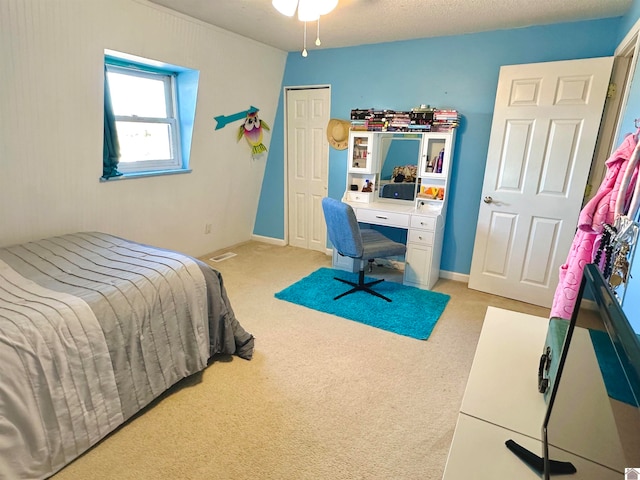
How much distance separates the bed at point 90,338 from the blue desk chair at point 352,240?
1189 mm

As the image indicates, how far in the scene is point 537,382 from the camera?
4.17 ft

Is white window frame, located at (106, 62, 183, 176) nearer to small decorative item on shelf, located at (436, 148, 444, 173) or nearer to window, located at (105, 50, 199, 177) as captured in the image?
window, located at (105, 50, 199, 177)

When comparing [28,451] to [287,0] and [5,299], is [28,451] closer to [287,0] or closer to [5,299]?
[5,299]

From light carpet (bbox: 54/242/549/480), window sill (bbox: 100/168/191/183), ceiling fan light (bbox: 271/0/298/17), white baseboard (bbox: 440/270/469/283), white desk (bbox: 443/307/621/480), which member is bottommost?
light carpet (bbox: 54/242/549/480)

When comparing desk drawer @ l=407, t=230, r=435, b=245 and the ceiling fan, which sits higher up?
the ceiling fan

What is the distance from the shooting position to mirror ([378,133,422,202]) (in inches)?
147

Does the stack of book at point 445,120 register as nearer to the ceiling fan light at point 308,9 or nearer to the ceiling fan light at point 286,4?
the ceiling fan light at point 308,9

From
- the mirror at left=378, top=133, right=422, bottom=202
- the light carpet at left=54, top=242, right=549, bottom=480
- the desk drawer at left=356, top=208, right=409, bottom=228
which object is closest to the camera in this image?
the light carpet at left=54, top=242, right=549, bottom=480

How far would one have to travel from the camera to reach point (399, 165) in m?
3.82

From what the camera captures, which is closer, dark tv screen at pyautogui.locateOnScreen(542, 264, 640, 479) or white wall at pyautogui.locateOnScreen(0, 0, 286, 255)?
dark tv screen at pyautogui.locateOnScreen(542, 264, 640, 479)

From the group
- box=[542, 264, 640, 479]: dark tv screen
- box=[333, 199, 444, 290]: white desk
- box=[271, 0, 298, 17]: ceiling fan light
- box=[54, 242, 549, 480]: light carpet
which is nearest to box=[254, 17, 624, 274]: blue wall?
box=[333, 199, 444, 290]: white desk

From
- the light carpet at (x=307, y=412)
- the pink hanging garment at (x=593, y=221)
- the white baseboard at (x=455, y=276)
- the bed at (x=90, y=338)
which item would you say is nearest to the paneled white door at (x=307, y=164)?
the white baseboard at (x=455, y=276)

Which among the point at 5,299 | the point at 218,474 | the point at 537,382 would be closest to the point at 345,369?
the point at 218,474

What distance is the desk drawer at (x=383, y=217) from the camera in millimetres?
3561
